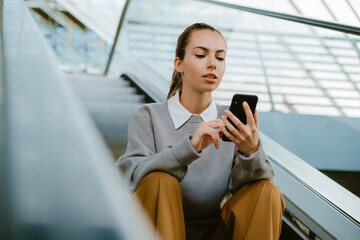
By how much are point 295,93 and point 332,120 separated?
0.53 metres

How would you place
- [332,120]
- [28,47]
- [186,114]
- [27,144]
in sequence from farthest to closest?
[332,120], [186,114], [28,47], [27,144]

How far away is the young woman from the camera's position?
1554 mm

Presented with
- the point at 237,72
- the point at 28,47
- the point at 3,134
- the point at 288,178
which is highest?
the point at 28,47

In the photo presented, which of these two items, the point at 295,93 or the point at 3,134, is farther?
the point at 295,93

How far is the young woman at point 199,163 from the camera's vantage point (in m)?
1.55

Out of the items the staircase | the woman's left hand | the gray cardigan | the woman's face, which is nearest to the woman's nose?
the woman's face

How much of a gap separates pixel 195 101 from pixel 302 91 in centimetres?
110

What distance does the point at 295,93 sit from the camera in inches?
114

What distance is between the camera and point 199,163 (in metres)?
1.88

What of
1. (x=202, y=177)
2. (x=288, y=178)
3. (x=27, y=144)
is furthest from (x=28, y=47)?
(x=288, y=178)

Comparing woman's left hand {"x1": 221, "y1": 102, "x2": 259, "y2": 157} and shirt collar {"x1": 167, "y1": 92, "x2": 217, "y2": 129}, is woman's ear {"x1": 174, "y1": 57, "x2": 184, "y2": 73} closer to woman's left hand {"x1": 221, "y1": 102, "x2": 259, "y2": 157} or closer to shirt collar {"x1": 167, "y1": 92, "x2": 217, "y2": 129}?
shirt collar {"x1": 167, "y1": 92, "x2": 217, "y2": 129}

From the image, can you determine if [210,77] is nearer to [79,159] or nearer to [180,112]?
[180,112]

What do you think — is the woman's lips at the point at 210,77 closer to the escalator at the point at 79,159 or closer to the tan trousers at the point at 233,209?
the tan trousers at the point at 233,209

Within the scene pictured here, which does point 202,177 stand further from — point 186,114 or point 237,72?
point 237,72
